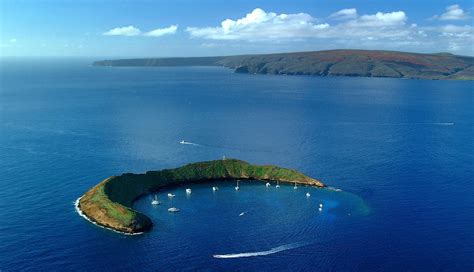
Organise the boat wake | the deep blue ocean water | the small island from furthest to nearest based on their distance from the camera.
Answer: the small island < the deep blue ocean water < the boat wake

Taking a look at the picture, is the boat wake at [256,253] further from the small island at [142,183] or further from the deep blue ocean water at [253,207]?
the small island at [142,183]

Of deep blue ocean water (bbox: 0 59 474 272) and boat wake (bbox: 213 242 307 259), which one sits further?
deep blue ocean water (bbox: 0 59 474 272)

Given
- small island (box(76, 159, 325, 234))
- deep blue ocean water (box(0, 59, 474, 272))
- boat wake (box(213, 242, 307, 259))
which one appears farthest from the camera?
small island (box(76, 159, 325, 234))

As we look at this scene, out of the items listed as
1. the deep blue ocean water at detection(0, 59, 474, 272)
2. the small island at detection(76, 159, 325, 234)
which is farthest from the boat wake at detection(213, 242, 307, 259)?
the small island at detection(76, 159, 325, 234)

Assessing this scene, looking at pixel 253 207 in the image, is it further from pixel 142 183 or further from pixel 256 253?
pixel 142 183

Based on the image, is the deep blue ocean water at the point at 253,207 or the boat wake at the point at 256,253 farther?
the deep blue ocean water at the point at 253,207

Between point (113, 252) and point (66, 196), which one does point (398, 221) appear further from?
point (66, 196)

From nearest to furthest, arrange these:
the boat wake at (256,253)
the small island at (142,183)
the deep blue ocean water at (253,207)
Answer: the boat wake at (256,253), the deep blue ocean water at (253,207), the small island at (142,183)

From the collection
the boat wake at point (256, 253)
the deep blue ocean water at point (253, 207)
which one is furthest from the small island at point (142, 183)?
the boat wake at point (256, 253)

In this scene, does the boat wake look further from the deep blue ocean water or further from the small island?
the small island

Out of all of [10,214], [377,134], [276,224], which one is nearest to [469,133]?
[377,134]
